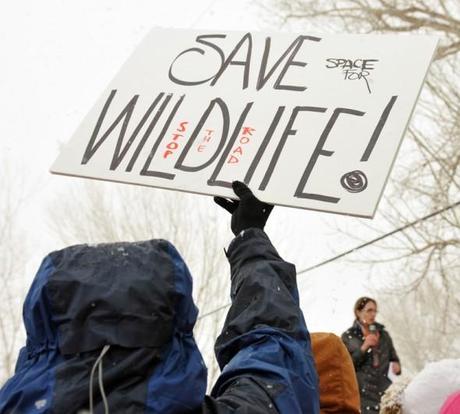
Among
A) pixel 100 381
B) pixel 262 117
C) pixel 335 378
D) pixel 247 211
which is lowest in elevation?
pixel 100 381

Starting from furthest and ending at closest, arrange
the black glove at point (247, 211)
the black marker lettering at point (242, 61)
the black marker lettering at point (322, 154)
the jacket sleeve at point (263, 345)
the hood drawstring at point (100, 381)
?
the black marker lettering at point (242, 61) → the black marker lettering at point (322, 154) → the black glove at point (247, 211) → the jacket sleeve at point (263, 345) → the hood drawstring at point (100, 381)

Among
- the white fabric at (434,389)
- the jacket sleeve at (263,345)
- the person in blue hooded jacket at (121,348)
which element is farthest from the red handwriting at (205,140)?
the person in blue hooded jacket at (121,348)

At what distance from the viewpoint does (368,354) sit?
5445 millimetres

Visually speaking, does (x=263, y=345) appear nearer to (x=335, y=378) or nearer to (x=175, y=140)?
(x=335, y=378)

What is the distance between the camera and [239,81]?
2801 millimetres

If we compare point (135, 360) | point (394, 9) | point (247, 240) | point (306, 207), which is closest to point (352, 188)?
point (306, 207)

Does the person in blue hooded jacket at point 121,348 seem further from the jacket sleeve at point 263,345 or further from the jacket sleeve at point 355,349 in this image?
the jacket sleeve at point 355,349

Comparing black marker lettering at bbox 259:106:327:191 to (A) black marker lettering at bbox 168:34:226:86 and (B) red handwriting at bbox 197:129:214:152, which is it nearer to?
(B) red handwriting at bbox 197:129:214:152

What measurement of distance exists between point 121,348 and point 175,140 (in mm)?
1431

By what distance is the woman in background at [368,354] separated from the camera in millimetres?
5371

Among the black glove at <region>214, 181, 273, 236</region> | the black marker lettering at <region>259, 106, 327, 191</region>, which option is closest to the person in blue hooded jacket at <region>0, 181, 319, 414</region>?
the black glove at <region>214, 181, 273, 236</region>

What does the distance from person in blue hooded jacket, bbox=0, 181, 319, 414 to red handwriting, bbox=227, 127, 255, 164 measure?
1104 millimetres

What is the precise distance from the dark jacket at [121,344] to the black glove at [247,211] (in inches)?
23.0

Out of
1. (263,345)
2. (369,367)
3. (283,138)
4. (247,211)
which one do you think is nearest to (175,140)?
(283,138)
